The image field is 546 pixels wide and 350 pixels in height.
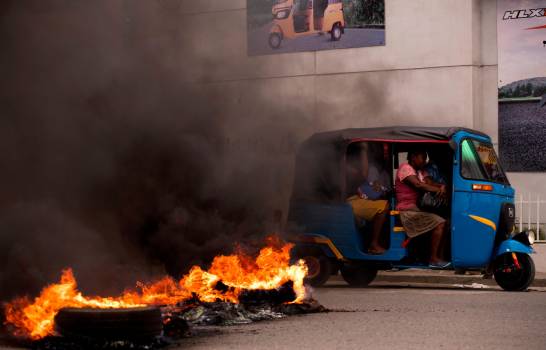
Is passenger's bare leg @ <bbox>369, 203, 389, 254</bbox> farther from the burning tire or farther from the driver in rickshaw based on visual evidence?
the burning tire

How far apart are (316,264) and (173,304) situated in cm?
458

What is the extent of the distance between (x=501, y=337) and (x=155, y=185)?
3.85 meters

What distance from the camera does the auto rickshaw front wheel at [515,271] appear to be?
13305 millimetres

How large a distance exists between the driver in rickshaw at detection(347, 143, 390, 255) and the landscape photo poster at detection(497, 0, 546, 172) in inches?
262

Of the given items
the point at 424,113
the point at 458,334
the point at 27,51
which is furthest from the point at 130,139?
the point at 424,113

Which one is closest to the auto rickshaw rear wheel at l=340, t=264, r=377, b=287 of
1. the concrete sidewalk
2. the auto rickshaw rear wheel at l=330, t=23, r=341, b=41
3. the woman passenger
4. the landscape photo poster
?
the woman passenger

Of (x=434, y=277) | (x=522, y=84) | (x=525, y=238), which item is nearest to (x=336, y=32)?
(x=522, y=84)

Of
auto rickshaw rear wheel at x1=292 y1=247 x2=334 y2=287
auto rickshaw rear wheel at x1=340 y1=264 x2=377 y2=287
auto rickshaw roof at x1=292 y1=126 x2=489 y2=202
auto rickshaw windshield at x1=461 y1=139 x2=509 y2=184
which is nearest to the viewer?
auto rickshaw windshield at x1=461 y1=139 x2=509 y2=184

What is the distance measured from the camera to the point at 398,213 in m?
13.5

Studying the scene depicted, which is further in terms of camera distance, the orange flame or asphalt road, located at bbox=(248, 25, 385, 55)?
asphalt road, located at bbox=(248, 25, 385, 55)

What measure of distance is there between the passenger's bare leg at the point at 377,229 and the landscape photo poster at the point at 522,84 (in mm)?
6968

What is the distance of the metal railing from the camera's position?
17975 mm

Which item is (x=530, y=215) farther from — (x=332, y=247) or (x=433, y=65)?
(x=332, y=247)

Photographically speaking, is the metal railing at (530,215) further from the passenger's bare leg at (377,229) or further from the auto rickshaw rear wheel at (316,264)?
the auto rickshaw rear wheel at (316,264)
